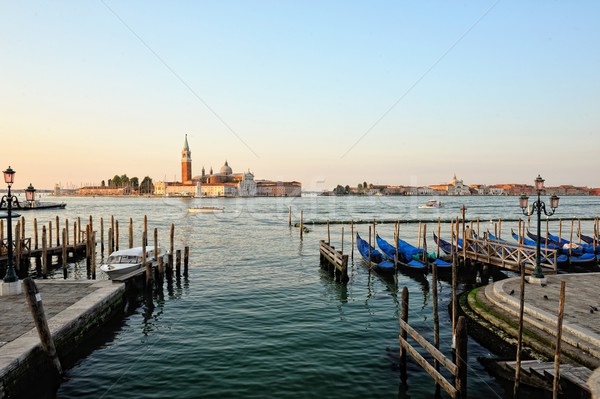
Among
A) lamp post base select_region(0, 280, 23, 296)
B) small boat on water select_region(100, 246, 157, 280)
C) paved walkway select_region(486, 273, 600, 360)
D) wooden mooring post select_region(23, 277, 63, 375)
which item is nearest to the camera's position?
wooden mooring post select_region(23, 277, 63, 375)

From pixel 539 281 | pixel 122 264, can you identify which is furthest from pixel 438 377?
pixel 122 264

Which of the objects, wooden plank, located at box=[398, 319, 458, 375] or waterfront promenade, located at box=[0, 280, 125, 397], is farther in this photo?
→ waterfront promenade, located at box=[0, 280, 125, 397]

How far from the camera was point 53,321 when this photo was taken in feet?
35.3

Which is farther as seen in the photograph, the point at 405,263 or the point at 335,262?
the point at 405,263

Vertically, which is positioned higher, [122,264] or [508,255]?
[508,255]

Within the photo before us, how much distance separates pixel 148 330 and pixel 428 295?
35.1 ft

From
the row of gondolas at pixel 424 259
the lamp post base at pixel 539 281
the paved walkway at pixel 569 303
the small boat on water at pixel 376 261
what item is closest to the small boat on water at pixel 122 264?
the small boat on water at pixel 376 261

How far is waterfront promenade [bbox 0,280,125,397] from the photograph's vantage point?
844 centimetres

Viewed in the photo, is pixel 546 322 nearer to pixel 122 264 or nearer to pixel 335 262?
pixel 335 262

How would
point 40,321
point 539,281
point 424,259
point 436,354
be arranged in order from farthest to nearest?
point 424,259, point 539,281, point 40,321, point 436,354

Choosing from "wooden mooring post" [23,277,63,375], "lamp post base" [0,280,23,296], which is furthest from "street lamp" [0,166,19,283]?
"wooden mooring post" [23,277,63,375]

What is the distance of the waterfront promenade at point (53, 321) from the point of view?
8.44m

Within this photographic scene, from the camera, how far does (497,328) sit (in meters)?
11.7

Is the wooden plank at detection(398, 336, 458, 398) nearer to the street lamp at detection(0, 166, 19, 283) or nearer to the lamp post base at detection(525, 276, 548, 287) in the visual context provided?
the lamp post base at detection(525, 276, 548, 287)
